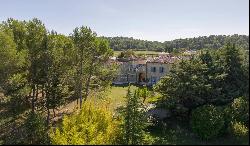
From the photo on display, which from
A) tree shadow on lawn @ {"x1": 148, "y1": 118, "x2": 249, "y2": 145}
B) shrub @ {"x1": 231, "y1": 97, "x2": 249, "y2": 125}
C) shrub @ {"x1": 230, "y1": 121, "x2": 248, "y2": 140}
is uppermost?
shrub @ {"x1": 231, "y1": 97, "x2": 249, "y2": 125}

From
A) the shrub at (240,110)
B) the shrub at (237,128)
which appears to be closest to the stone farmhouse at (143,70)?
the shrub at (240,110)

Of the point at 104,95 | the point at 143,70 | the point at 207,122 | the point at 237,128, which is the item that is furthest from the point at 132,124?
the point at 143,70

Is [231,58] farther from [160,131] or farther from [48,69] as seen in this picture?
[48,69]

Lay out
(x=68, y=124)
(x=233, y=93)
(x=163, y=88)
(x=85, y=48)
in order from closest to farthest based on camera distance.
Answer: (x=68, y=124)
(x=233, y=93)
(x=163, y=88)
(x=85, y=48)

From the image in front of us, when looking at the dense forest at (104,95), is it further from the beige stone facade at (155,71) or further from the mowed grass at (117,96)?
the beige stone facade at (155,71)

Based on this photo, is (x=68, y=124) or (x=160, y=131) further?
(x=160, y=131)

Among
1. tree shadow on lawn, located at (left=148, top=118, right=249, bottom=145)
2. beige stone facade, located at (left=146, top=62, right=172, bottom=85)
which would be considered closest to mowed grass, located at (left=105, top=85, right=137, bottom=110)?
beige stone facade, located at (left=146, top=62, right=172, bottom=85)

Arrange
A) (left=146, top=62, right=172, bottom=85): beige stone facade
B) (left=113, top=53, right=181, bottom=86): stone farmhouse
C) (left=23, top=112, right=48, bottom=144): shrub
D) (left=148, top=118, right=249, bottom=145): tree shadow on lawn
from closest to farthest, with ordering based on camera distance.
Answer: (left=148, top=118, right=249, bottom=145): tree shadow on lawn < (left=23, top=112, right=48, bottom=144): shrub < (left=146, top=62, right=172, bottom=85): beige stone facade < (left=113, top=53, right=181, bottom=86): stone farmhouse

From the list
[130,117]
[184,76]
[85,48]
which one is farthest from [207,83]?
[85,48]

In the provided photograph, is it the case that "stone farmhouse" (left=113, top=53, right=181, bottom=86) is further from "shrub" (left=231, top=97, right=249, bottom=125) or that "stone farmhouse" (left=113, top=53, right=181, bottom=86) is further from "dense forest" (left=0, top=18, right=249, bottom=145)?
"shrub" (left=231, top=97, right=249, bottom=125)
